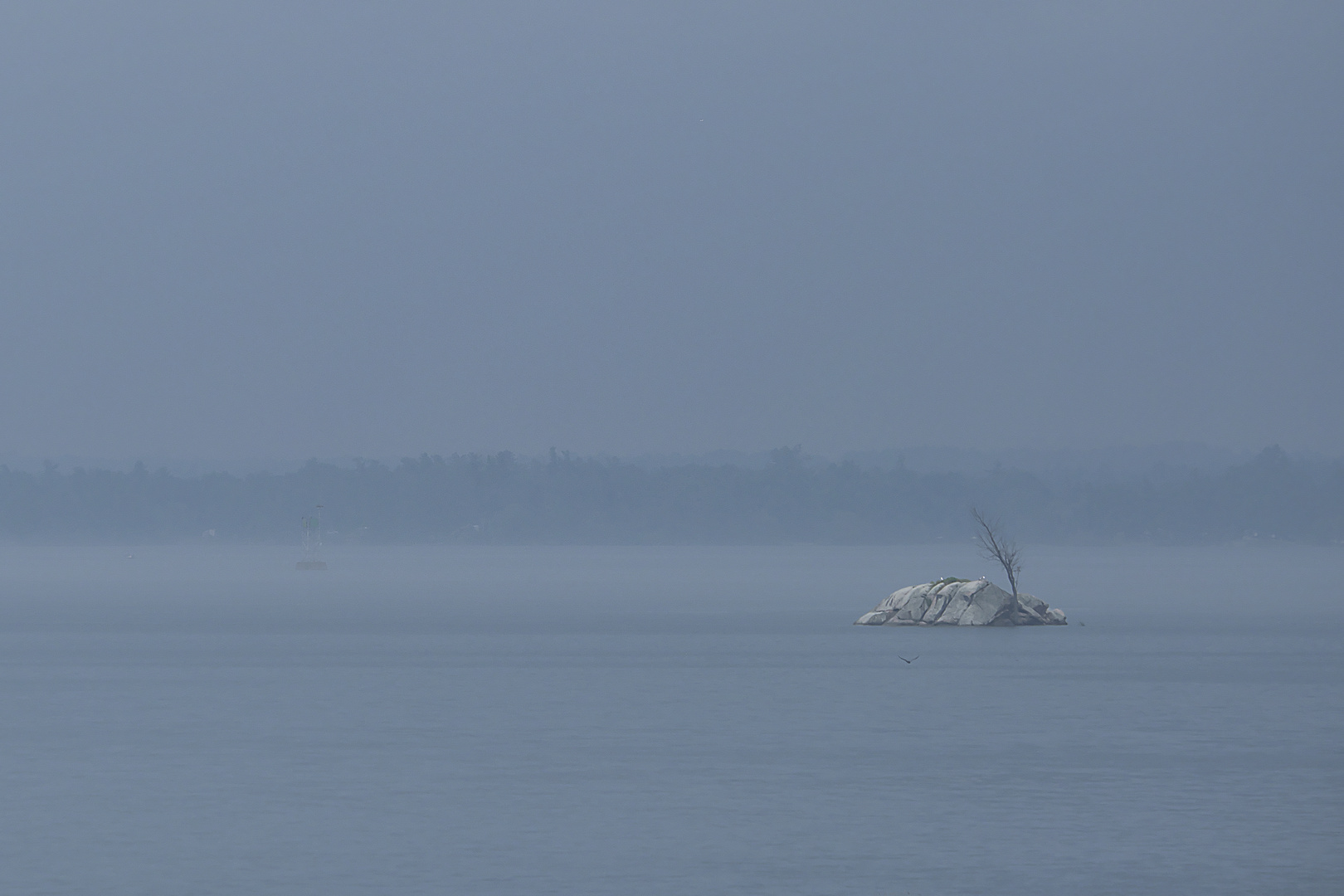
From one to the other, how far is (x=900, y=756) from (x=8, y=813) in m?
23.0

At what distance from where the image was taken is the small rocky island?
10569 centimetres

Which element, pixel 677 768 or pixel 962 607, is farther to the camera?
pixel 962 607

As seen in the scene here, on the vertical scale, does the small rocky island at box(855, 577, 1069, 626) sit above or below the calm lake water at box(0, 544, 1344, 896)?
above

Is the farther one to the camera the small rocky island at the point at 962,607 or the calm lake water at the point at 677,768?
the small rocky island at the point at 962,607

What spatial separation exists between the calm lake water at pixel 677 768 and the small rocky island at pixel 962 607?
2.93 m

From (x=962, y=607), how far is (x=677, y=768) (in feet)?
193

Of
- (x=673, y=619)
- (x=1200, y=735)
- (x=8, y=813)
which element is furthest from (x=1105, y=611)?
(x=8, y=813)

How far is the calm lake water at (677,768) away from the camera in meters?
34.0

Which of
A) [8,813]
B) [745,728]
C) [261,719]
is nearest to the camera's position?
[8,813]

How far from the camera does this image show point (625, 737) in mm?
56250

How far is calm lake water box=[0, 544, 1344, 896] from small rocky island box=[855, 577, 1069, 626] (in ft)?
9.61

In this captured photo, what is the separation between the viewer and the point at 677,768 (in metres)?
48.6

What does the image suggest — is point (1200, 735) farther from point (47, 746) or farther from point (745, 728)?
point (47, 746)

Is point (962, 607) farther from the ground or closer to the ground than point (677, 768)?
farther from the ground
